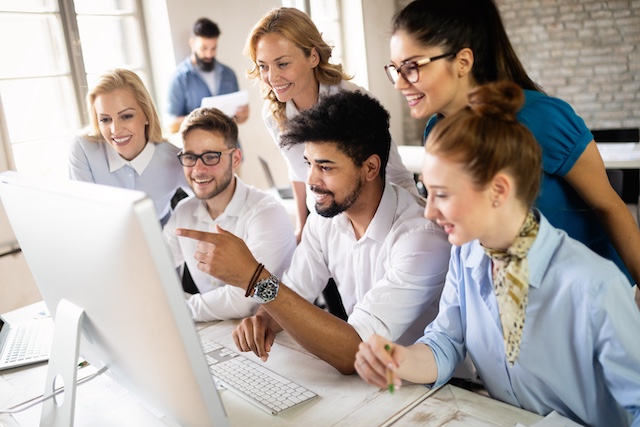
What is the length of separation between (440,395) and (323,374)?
0.90 feet

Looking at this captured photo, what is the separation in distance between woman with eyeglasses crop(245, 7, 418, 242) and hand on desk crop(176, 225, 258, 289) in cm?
79

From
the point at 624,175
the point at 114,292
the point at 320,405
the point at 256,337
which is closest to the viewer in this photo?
the point at 114,292

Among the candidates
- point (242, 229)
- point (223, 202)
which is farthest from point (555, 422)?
point (223, 202)

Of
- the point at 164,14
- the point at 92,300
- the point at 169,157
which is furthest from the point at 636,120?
the point at 92,300

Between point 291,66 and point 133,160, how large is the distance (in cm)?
67

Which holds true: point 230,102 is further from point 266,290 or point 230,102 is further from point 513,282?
point 513,282

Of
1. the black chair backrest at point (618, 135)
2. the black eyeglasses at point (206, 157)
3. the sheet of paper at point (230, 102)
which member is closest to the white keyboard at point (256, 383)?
the black eyeglasses at point (206, 157)

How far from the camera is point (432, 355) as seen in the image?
1.25 m

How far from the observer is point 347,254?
5.64ft

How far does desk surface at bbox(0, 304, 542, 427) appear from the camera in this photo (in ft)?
3.71

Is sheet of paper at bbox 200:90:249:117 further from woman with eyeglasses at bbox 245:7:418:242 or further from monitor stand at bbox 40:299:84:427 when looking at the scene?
monitor stand at bbox 40:299:84:427

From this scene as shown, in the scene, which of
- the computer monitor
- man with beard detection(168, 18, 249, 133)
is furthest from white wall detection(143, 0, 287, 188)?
the computer monitor

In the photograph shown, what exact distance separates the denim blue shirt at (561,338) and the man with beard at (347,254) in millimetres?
194

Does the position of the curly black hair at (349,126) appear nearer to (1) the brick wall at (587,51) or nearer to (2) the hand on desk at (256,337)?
(2) the hand on desk at (256,337)
